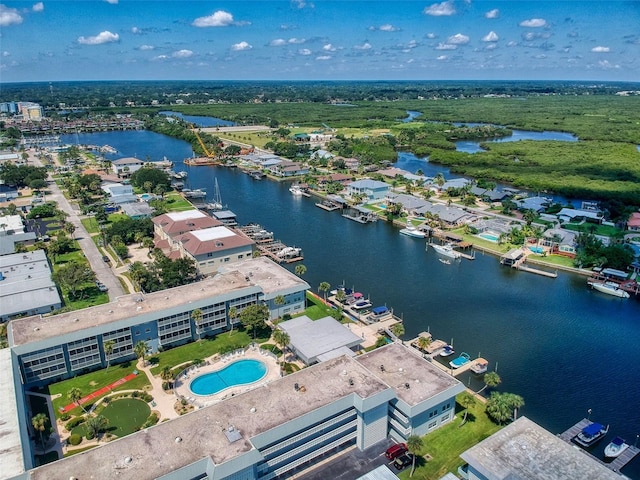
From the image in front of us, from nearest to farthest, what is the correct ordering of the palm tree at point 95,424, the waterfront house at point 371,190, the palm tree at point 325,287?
the palm tree at point 95,424, the palm tree at point 325,287, the waterfront house at point 371,190

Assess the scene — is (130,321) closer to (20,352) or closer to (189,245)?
(20,352)

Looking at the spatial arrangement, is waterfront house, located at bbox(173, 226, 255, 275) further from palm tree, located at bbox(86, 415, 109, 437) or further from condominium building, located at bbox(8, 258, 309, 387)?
palm tree, located at bbox(86, 415, 109, 437)

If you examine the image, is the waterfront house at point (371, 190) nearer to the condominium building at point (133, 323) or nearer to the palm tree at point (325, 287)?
the palm tree at point (325, 287)

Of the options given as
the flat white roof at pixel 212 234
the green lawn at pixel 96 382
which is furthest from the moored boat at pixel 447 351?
the flat white roof at pixel 212 234

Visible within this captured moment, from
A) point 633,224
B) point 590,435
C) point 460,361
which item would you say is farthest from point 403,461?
A: point 633,224

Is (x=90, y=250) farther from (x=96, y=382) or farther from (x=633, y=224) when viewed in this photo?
(x=633, y=224)

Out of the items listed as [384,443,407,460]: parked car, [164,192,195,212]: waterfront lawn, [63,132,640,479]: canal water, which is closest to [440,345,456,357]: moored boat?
[63,132,640,479]: canal water
